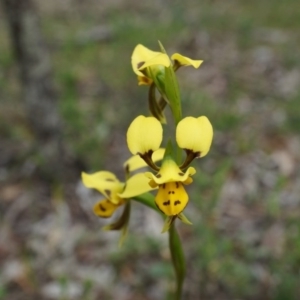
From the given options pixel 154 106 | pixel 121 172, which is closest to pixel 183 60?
pixel 154 106

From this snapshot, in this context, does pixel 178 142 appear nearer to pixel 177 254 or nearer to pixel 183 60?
pixel 183 60

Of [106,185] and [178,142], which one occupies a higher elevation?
[178,142]

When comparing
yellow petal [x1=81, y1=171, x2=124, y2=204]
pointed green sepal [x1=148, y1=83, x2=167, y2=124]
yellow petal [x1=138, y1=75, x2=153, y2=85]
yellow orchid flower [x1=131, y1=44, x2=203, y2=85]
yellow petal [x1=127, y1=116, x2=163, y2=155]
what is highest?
yellow orchid flower [x1=131, y1=44, x2=203, y2=85]

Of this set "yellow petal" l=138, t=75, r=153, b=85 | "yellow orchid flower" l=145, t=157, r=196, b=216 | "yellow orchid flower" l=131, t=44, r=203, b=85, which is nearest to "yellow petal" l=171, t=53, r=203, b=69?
"yellow orchid flower" l=131, t=44, r=203, b=85

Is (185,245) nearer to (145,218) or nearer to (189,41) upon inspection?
(145,218)

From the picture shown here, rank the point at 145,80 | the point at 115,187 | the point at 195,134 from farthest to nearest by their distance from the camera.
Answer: the point at 115,187, the point at 145,80, the point at 195,134

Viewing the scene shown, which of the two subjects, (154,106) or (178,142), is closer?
(178,142)

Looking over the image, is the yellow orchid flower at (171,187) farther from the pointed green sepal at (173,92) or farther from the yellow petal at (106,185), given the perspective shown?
the yellow petal at (106,185)

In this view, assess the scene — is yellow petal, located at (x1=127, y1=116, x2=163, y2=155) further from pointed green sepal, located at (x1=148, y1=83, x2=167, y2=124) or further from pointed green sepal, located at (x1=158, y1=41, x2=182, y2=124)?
pointed green sepal, located at (x1=148, y1=83, x2=167, y2=124)
